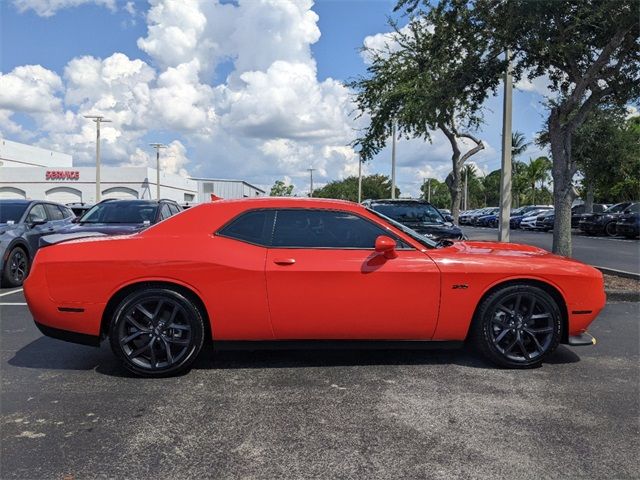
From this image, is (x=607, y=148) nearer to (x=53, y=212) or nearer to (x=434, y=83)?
(x=434, y=83)

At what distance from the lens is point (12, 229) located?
29.0 feet

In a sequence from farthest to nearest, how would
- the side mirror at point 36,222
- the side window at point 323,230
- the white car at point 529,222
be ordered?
the white car at point 529,222
the side mirror at point 36,222
the side window at point 323,230

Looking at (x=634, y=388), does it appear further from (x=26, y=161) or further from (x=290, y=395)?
(x=26, y=161)

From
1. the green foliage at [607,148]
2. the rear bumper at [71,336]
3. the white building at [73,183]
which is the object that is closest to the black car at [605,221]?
the green foliage at [607,148]

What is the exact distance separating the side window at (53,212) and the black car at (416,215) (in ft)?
20.6

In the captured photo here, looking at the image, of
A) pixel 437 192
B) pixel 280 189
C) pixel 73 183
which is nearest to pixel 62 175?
pixel 73 183

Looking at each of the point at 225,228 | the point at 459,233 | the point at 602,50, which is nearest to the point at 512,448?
the point at 225,228

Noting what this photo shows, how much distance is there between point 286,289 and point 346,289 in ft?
1.59

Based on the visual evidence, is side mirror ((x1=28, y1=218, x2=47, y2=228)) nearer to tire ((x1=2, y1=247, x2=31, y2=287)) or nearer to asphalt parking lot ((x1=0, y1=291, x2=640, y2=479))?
tire ((x1=2, y1=247, x2=31, y2=287))

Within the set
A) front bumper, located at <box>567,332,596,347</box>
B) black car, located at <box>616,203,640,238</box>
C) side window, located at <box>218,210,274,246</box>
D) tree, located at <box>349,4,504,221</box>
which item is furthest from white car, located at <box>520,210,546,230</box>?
side window, located at <box>218,210,274,246</box>

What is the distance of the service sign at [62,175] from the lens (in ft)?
190

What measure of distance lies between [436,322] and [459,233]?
5.76 meters

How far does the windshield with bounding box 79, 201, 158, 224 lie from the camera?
29.8ft

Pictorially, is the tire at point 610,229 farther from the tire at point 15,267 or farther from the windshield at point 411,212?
the tire at point 15,267
